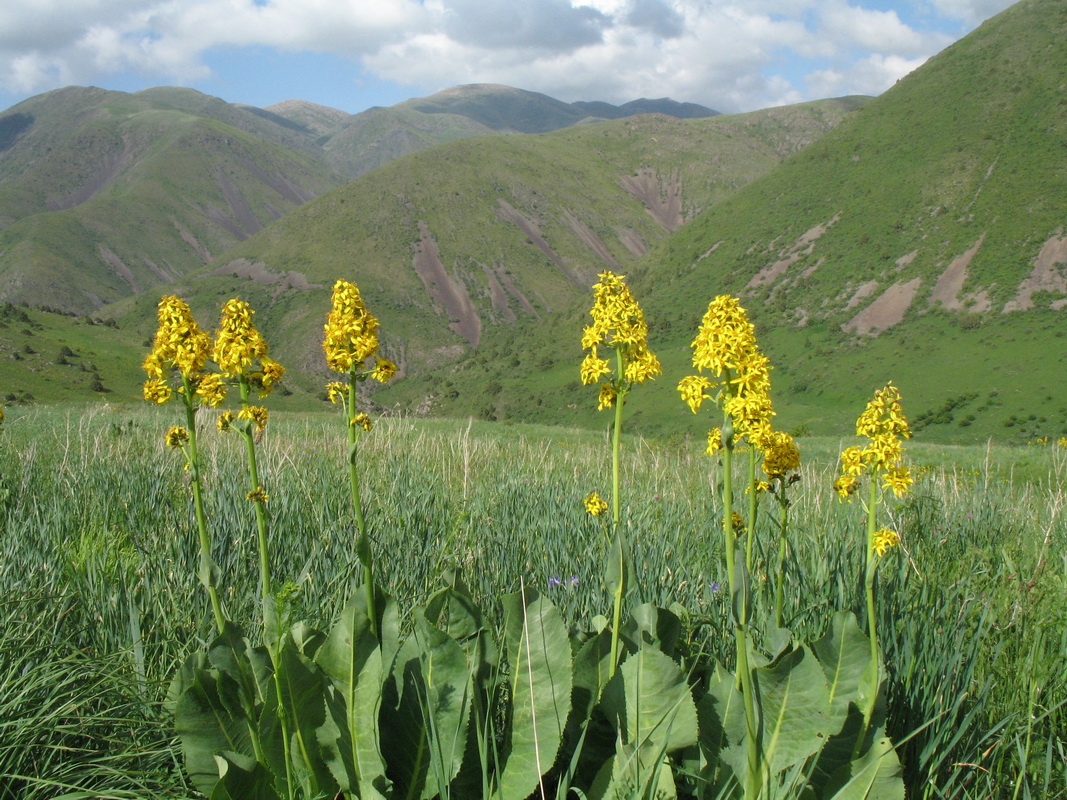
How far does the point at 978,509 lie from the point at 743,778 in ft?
15.7

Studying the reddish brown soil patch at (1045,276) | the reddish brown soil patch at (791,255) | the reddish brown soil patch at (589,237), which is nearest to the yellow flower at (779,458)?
the reddish brown soil patch at (1045,276)

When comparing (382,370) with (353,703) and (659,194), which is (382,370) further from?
(659,194)

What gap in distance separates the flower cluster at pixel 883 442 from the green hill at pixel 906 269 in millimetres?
48071

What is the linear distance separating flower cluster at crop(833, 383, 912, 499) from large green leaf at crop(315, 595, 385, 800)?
1.71 m

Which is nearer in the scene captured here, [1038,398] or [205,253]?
[1038,398]

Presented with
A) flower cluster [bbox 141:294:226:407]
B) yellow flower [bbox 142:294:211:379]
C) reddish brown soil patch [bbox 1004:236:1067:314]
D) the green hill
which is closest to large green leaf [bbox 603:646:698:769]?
flower cluster [bbox 141:294:226:407]

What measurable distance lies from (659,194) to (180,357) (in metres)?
171

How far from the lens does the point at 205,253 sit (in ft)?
617

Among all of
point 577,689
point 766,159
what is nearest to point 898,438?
point 577,689

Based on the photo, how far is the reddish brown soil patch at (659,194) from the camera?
511 feet

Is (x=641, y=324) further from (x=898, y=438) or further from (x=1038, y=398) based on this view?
(x=1038, y=398)

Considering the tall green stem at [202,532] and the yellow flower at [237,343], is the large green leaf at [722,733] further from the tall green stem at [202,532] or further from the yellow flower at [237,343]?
the yellow flower at [237,343]

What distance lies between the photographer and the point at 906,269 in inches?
2618

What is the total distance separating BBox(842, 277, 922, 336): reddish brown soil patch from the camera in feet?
209
